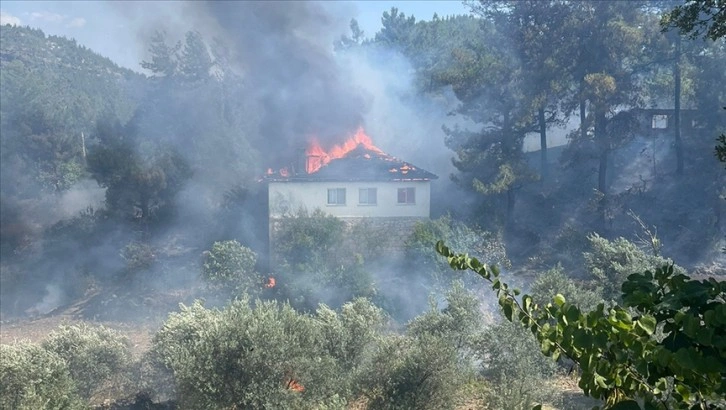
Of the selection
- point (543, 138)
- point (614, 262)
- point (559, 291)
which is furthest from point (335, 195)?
point (559, 291)

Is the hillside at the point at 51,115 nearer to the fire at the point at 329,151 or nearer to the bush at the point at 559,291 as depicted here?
the fire at the point at 329,151

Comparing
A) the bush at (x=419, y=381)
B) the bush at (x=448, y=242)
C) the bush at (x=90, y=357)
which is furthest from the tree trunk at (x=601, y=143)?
the bush at (x=90, y=357)

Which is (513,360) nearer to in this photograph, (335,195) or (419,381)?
(419,381)

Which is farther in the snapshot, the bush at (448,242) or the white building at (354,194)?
the white building at (354,194)

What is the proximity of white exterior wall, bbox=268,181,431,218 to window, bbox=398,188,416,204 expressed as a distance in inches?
8.3

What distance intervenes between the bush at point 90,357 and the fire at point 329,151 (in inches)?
782

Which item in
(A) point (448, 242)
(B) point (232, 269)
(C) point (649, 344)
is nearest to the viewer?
(C) point (649, 344)

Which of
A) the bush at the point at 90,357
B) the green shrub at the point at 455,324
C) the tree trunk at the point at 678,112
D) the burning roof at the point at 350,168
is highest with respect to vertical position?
the tree trunk at the point at 678,112

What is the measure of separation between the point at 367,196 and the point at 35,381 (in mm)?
22080

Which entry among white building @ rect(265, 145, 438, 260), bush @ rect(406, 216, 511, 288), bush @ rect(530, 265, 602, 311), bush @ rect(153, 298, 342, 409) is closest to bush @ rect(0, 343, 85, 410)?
bush @ rect(153, 298, 342, 409)

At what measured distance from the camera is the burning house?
34.0 metres

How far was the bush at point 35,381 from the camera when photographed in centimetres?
1335

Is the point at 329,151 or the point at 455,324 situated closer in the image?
the point at 455,324

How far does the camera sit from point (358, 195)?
34219mm
